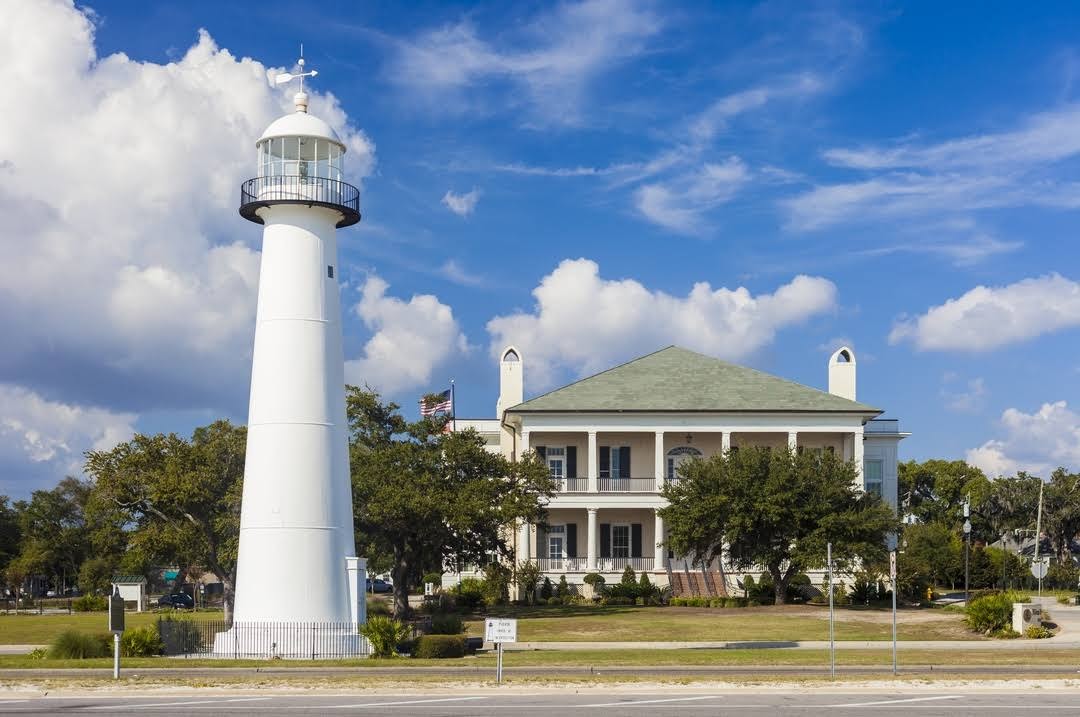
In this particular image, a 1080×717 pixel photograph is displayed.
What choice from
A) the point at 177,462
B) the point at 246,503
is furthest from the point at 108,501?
the point at 246,503

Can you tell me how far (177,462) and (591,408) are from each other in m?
20.3

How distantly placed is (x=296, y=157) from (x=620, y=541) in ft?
116

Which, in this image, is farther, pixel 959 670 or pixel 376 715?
pixel 959 670

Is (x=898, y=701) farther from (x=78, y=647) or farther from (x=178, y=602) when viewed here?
(x=178, y=602)

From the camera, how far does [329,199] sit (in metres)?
32.1

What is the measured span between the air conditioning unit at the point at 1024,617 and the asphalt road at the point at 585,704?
17.3 m

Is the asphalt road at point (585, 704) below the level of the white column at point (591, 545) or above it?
below

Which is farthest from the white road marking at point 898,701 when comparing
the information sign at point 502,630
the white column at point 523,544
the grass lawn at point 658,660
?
the white column at point 523,544

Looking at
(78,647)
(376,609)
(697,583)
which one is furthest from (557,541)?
(78,647)

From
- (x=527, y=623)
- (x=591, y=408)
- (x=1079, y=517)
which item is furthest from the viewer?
(x=1079, y=517)

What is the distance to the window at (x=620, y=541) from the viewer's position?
63000 millimetres

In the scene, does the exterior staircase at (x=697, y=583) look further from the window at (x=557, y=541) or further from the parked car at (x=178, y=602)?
the parked car at (x=178, y=602)

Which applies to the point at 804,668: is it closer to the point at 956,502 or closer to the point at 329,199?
the point at 329,199

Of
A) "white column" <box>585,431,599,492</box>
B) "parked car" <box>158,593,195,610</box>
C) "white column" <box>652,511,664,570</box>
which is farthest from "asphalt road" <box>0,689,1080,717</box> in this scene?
"parked car" <box>158,593,195,610</box>
